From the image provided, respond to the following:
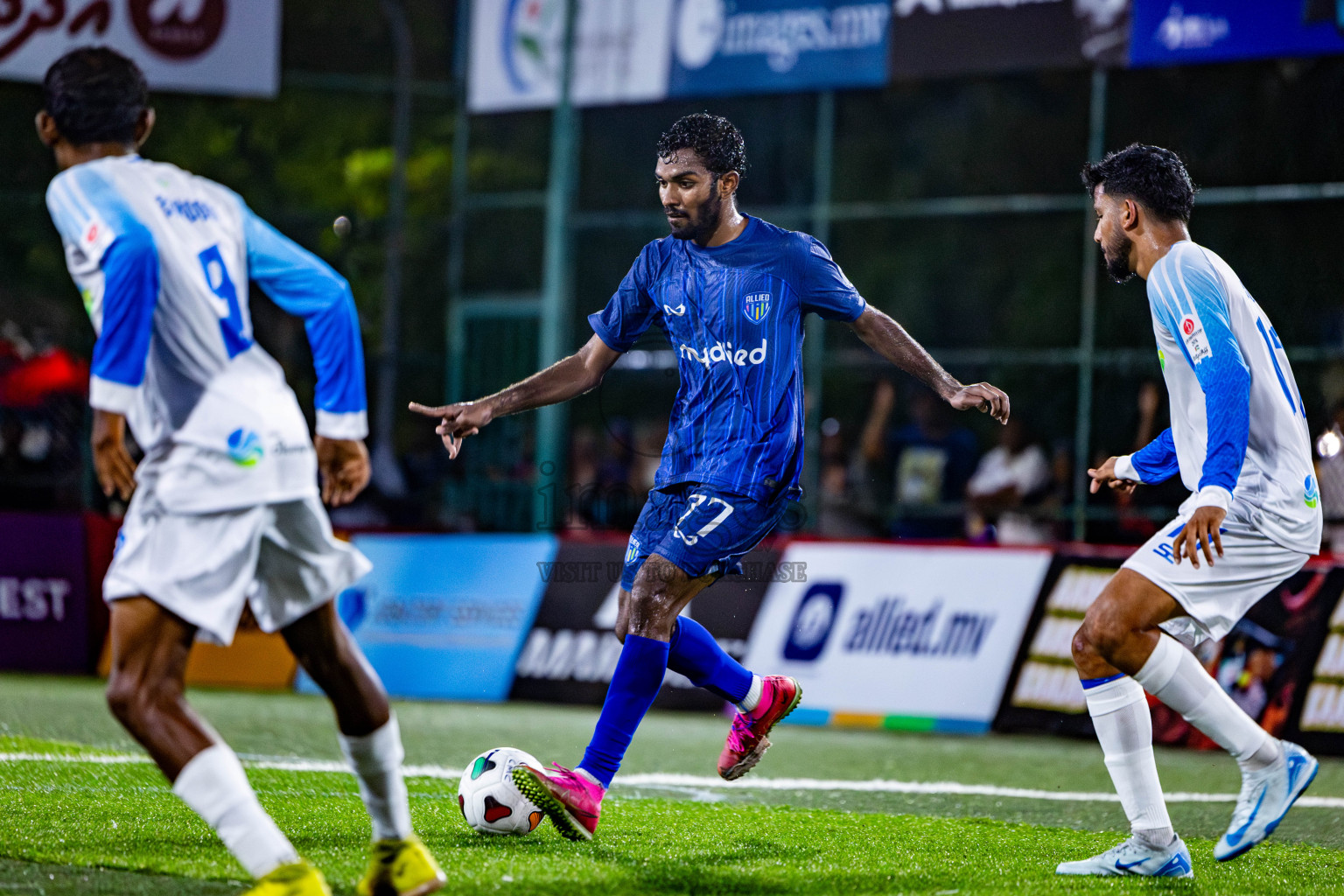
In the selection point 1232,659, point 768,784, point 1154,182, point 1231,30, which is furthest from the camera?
point 1231,30

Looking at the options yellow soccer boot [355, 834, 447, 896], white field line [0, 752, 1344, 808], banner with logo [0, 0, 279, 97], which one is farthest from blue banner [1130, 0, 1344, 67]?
yellow soccer boot [355, 834, 447, 896]

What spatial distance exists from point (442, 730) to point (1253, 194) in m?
8.43

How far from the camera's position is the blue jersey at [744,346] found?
18.9 feet

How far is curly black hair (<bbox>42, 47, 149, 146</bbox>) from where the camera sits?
4133mm

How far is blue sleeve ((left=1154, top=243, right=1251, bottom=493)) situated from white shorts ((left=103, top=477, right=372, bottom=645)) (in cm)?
245

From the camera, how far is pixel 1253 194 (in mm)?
13953

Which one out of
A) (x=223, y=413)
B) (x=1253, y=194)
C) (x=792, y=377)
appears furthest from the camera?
(x=1253, y=194)

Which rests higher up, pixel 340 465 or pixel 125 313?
pixel 125 313

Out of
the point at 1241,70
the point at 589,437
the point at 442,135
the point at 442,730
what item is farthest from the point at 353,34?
the point at 442,730

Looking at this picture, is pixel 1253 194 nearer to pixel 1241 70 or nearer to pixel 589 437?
pixel 1241 70

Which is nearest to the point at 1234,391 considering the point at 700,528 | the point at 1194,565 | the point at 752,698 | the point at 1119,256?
the point at 1194,565

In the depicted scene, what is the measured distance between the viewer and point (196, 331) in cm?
405

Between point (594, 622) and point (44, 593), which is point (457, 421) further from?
point (44, 593)

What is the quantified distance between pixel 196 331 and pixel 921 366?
2.65 metres
